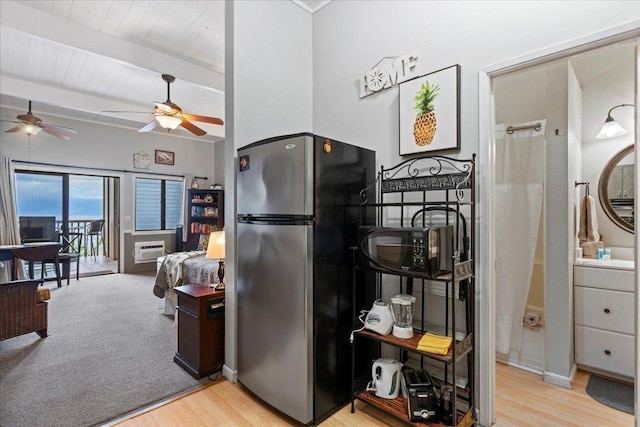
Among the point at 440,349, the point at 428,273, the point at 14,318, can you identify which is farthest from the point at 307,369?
the point at 14,318

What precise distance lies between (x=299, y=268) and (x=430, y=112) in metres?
1.31

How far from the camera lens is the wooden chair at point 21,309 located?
2.90 m

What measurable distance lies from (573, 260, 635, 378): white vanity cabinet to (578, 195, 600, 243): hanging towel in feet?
1.03

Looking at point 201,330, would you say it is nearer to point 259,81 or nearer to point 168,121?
point 259,81

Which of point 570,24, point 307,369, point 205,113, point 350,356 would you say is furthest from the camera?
point 205,113

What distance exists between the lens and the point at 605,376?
95.3 inches

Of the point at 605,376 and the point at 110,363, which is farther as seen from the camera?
the point at 110,363

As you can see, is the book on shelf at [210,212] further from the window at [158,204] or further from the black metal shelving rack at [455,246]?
the black metal shelving rack at [455,246]

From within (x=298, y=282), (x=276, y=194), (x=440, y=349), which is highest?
(x=276, y=194)

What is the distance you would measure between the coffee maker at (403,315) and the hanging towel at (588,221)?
1948 millimetres

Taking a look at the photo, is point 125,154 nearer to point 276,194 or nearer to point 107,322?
point 107,322

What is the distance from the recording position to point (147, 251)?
6703 mm

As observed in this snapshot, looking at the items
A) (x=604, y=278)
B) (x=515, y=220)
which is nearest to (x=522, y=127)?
(x=515, y=220)

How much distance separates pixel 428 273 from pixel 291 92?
6.38ft
